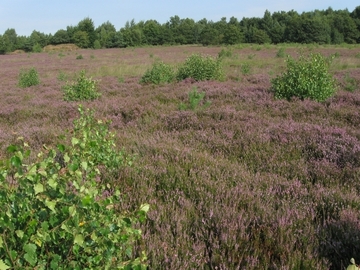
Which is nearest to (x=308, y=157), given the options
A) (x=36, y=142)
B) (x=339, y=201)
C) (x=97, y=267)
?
(x=339, y=201)

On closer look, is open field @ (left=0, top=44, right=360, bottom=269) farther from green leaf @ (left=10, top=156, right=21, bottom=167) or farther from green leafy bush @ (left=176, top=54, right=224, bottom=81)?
green leafy bush @ (left=176, top=54, right=224, bottom=81)

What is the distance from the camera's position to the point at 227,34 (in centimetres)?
5853

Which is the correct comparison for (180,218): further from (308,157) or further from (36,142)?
(36,142)

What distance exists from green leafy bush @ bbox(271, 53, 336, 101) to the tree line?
52158mm

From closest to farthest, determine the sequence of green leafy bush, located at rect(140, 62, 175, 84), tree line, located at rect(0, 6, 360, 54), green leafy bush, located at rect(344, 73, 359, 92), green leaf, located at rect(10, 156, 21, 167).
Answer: green leaf, located at rect(10, 156, 21, 167), green leafy bush, located at rect(344, 73, 359, 92), green leafy bush, located at rect(140, 62, 175, 84), tree line, located at rect(0, 6, 360, 54)

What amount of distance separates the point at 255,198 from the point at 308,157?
180cm

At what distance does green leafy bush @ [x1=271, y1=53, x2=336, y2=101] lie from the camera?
27.2ft

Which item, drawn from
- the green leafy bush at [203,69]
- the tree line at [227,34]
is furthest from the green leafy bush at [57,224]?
the tree line at [227,34]

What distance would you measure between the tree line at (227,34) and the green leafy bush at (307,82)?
5216 centimetres

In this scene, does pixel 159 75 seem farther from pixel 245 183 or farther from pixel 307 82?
pixel 245 183

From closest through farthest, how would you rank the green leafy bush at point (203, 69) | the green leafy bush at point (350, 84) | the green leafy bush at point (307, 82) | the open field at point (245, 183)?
the open field at point (245, 183)
the green leafy bush at point (307, 82)
the green leafy bush at point (350, 84)
the green leafy bush at point (203, 69)

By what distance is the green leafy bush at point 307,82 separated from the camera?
8281 millimetres

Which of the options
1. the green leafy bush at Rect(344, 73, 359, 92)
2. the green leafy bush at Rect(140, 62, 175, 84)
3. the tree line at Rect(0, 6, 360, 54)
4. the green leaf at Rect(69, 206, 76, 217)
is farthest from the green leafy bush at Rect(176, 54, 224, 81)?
the tree line at Rect(0, 6, 360, 54)

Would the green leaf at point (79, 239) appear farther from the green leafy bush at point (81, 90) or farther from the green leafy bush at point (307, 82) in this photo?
the green leafy bush at point (81, 90)
